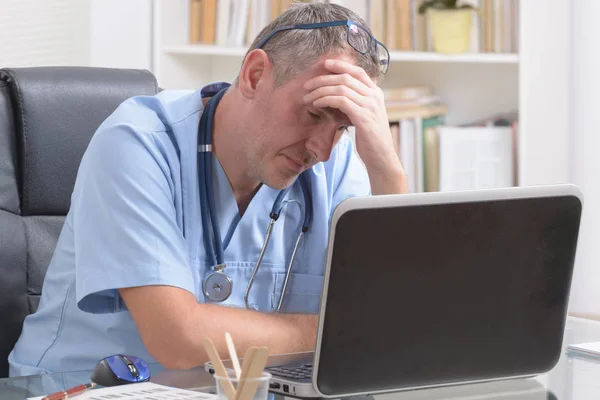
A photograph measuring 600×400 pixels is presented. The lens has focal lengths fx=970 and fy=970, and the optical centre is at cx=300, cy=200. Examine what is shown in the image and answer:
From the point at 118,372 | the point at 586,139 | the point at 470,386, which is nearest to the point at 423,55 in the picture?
the point at 586,139

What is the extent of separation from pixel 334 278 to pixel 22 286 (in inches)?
34.0

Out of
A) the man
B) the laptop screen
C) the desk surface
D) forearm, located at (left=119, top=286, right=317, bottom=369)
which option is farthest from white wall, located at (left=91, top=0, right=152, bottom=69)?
the laptop screen

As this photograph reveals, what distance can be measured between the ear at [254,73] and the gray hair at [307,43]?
0.5 inches

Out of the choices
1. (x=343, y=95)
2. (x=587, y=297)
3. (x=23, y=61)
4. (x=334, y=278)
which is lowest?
(x=587, y=297)

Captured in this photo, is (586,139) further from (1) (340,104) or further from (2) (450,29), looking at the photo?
(1) (340,104)

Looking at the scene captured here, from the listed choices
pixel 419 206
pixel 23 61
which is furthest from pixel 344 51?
pixel 23 61

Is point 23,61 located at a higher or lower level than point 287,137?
higher

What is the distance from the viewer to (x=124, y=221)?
4.91 feet

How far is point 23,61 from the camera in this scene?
2.90 metres

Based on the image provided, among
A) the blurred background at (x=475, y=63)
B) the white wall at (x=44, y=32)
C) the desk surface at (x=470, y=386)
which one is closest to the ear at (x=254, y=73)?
the desk surface at (x=470, y=386)

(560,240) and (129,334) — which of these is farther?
(129,334)

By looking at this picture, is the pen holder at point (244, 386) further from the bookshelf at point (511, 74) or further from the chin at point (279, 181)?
the bookshelf at point (511, 74)

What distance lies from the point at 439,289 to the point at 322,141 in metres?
0.46

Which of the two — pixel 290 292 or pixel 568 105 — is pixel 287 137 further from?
pixel 568 105
